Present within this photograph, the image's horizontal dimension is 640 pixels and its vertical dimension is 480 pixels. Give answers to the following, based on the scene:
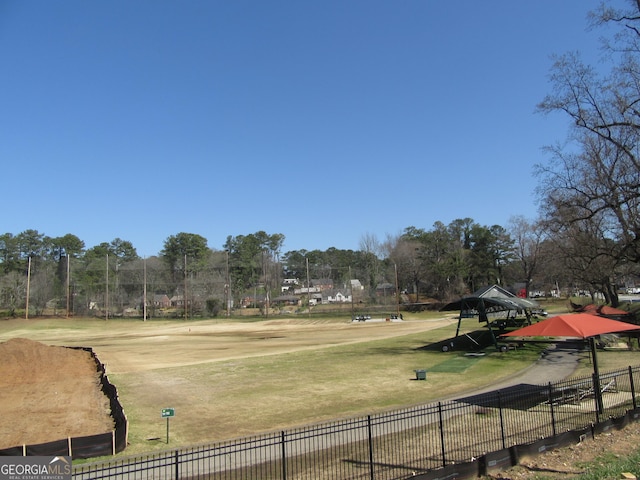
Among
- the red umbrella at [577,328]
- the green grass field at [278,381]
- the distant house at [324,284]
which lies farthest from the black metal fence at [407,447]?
the distant house at [324,284]

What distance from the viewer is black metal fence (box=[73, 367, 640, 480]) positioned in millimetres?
10547

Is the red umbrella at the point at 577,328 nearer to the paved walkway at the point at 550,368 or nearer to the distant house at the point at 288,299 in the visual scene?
the paved walkway at the point at 550,368

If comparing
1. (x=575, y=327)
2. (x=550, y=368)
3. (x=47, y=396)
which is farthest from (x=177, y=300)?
(x=575, y=327)

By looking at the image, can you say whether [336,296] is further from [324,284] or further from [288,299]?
[288,299]

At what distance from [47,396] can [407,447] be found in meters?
20.4

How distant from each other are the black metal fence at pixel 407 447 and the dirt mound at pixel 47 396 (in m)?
5.77

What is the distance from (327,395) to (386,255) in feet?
352

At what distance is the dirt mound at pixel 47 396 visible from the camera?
17.0 metres

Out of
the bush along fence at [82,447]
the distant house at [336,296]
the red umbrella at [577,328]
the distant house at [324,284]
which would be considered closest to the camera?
the bush along fence at [82,447]

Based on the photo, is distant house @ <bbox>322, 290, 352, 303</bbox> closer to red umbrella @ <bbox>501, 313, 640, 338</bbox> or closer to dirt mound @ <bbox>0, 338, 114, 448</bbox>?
dirt mound @ <bbox>0, 338, 114, 448</bbox>

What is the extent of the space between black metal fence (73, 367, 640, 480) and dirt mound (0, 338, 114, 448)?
5774mm

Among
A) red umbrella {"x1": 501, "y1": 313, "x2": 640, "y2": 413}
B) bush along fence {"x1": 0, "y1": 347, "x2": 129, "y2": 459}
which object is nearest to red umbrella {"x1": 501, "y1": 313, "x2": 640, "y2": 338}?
red umbrella {"x1": 501, "y1": 313, "x2": 640, "y2": 413}

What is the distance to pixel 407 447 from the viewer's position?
1259 cm

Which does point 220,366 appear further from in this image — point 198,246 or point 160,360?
point 198,246
